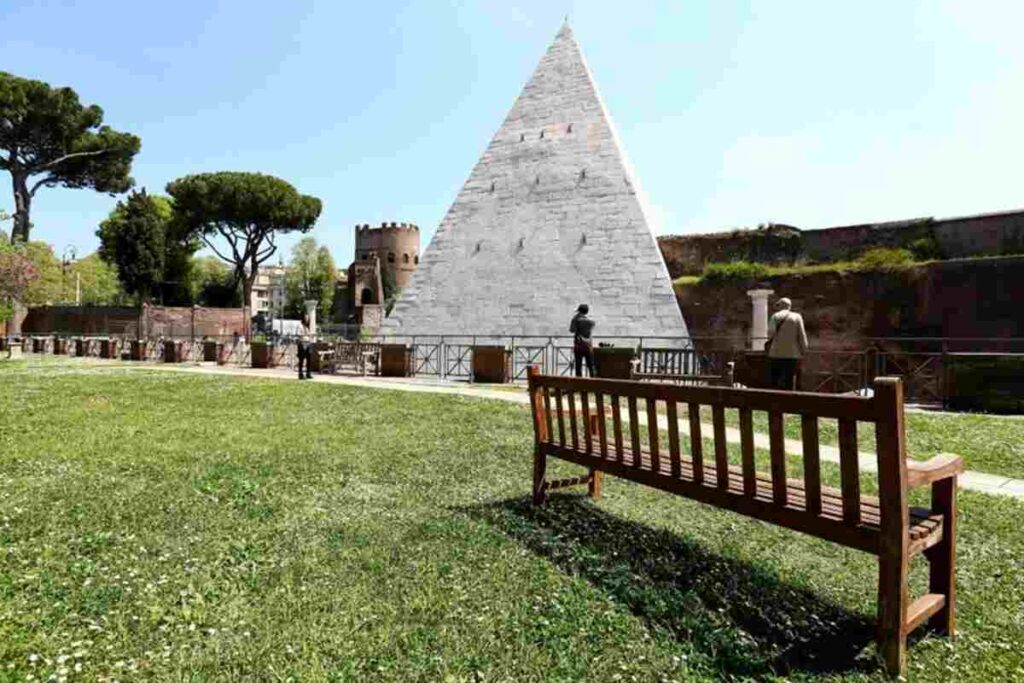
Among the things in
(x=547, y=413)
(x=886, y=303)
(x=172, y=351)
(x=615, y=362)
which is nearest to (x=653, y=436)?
(x=547, y=413)

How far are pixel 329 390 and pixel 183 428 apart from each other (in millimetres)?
4058

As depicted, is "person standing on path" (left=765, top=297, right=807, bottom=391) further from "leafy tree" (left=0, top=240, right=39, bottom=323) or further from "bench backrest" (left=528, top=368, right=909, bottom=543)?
"leafy tree" (left=0, top=240, right=39, bottom=323)

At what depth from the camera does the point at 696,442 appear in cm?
274

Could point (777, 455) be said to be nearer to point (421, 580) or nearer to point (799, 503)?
point (799, 503)

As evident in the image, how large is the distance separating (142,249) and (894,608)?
138ft

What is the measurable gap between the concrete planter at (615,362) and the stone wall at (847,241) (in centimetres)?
720

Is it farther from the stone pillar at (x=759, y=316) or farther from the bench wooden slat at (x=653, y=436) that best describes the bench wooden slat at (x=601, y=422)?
the stone pillar at (x=759, y=316)

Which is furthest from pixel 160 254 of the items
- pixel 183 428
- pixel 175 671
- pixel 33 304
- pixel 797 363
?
pixel 175 671

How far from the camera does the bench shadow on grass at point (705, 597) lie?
2.15 metres

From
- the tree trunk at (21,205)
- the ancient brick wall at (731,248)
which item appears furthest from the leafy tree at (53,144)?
the ancient brick wall at (731,248)

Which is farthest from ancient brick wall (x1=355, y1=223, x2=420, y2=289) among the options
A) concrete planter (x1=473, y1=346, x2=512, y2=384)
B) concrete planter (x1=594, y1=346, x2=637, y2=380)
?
concrete planter (x1=594, y1=346, x2=637, y2=380)

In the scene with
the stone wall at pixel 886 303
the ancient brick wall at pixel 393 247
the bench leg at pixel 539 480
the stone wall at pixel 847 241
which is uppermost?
the ancient brick wall at pixel 393 247

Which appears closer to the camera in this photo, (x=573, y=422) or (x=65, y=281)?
(x=573, y=422)

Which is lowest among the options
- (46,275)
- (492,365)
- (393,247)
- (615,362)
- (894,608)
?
(894,608)
